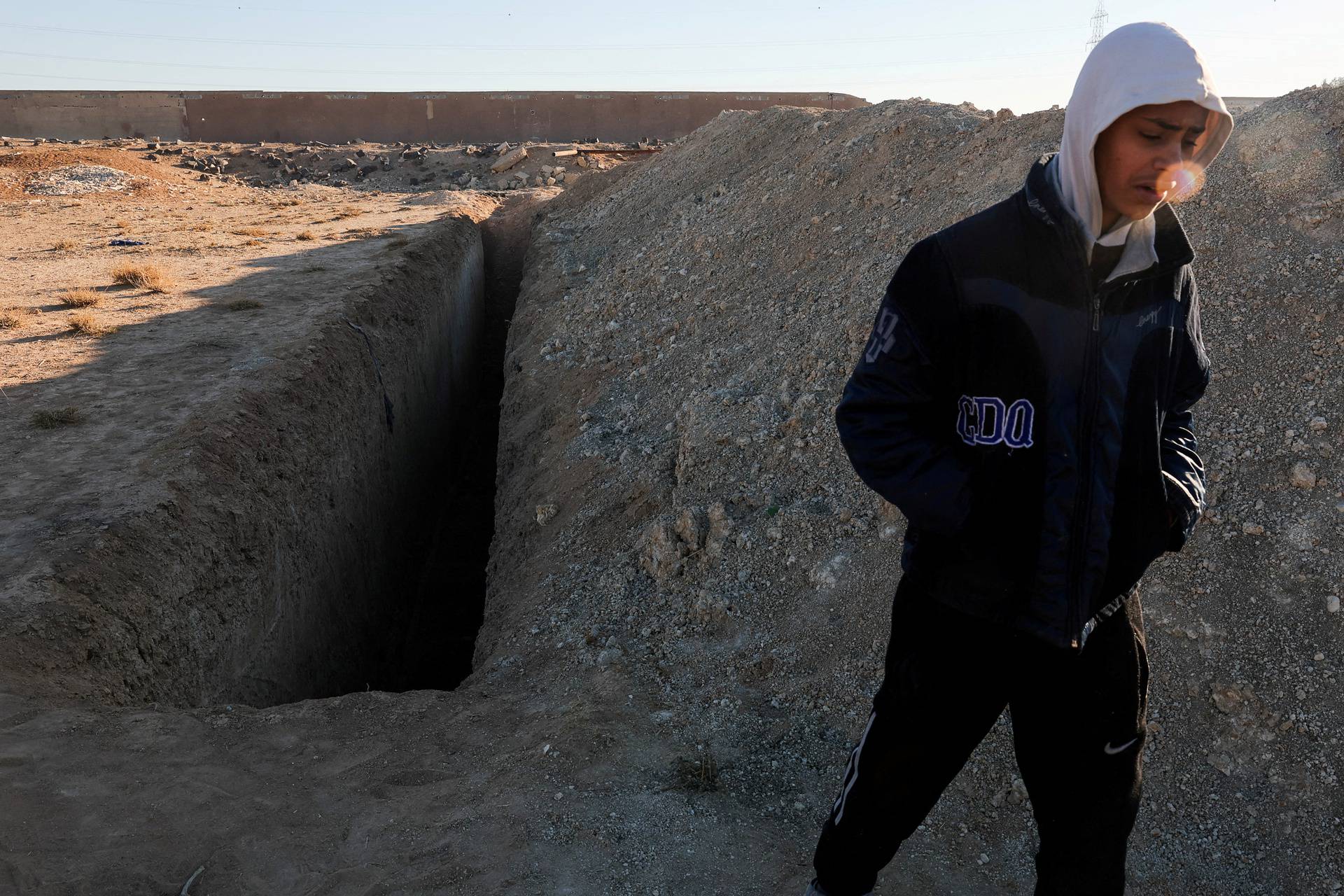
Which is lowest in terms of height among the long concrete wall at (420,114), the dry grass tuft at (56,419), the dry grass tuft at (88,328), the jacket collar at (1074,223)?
the dry grass tuft at (56,419)

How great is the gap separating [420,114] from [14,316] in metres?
26.2

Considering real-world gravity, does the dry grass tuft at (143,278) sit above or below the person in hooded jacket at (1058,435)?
below

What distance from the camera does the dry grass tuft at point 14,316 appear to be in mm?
7672

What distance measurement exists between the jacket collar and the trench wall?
3717 millimetres

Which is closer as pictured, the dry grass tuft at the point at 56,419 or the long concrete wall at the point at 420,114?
the dry grass tuft at the point at 56,419

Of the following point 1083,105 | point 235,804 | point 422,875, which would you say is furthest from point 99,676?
point 1083,105

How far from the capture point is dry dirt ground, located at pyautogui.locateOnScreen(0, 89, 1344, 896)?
276 cm

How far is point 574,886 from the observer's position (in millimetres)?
2662

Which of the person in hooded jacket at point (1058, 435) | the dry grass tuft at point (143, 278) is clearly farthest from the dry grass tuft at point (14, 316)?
the person in hooded jacket at point (1058, 435)

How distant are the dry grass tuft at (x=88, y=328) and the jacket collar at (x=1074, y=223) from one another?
772cm

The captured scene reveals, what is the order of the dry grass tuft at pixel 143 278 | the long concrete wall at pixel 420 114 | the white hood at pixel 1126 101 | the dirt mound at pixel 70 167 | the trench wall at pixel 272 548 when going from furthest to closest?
the long concrete wall at pixel 420 114
the dirt mound at pixel 70 167
the dry grass tuft at pixel 143 278
the trench wall at pixel 272 548
the white hood at pixel 1126 101

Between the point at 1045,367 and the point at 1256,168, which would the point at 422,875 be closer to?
the point at 1045,367

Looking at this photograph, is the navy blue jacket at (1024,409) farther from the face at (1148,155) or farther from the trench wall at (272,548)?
the trench wall at (272,548)

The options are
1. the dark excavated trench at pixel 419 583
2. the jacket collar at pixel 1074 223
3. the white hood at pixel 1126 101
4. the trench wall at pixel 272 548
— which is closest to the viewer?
the white hood at pixel 1126 101
